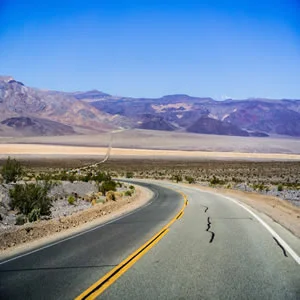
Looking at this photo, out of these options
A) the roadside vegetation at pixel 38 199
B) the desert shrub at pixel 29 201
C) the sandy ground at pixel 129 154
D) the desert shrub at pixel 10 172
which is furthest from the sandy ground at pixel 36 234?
the sandy ground at pixel 129 154

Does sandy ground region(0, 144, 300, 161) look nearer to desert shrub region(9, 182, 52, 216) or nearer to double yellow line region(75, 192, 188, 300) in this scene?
desert shrub region(9, 182, 52, 216)

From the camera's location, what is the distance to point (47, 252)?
973 cm

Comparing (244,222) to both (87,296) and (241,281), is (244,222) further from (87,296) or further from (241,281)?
(87,296)

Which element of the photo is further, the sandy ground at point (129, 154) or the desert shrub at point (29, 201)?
the sandy ground at point (129, 154)

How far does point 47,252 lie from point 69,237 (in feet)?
7.97

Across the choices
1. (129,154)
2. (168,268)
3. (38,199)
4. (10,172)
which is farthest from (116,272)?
(129,154)

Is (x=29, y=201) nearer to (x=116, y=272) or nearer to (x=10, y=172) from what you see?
(x=10, y=172)

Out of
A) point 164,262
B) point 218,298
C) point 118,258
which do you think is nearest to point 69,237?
point 118,258

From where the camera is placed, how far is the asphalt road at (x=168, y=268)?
6.41 meters

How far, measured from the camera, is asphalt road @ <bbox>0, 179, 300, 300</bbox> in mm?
6414

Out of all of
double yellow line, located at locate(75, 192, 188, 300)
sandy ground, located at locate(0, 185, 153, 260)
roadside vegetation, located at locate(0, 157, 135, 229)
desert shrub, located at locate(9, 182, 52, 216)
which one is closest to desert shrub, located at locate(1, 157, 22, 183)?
roadside vegetation, located at locate(0, 157, 135, 229)

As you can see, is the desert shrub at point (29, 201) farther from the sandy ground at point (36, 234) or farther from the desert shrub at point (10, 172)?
the desert shrub at point (10, 172)

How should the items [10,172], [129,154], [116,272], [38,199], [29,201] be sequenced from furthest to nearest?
[129,154] → [10,172] → [29,201] → [38,199] → [116,272]

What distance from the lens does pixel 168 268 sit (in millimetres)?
7785
